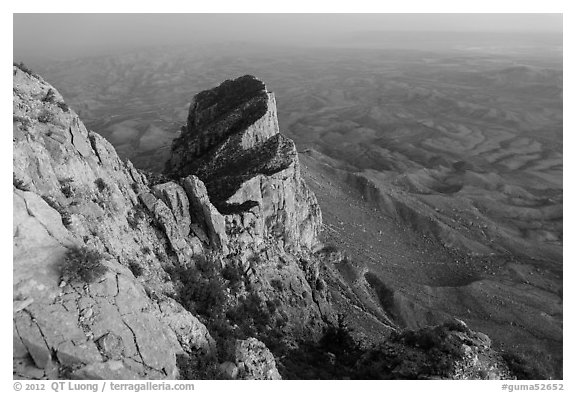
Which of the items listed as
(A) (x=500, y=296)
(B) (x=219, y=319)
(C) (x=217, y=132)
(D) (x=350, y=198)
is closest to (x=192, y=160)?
(C) (x=217, y=132)

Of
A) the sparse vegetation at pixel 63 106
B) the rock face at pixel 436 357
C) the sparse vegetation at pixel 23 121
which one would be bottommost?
the rock face at pixel 436 357

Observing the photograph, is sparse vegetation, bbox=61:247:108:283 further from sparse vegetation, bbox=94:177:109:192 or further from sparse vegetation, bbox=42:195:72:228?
Result: sparse vegetation, bbox=94:177:109:192

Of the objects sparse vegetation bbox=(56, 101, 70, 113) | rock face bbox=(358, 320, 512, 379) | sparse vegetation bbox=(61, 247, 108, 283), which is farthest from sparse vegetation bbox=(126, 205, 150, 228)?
rock face bbox=(358, 320, 512, 379)

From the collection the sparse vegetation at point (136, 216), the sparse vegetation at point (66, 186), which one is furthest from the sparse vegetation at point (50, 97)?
the sparse vegetation at point (136, 216)

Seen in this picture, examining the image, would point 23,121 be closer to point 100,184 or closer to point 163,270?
point 100,184

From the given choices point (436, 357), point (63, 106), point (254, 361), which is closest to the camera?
point (254, 361)

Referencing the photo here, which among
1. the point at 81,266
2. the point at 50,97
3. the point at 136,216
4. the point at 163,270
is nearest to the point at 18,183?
the point at 81,266

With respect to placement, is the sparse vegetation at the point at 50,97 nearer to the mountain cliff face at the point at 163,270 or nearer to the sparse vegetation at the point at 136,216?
the mountain cliff face at the point at 163,270
